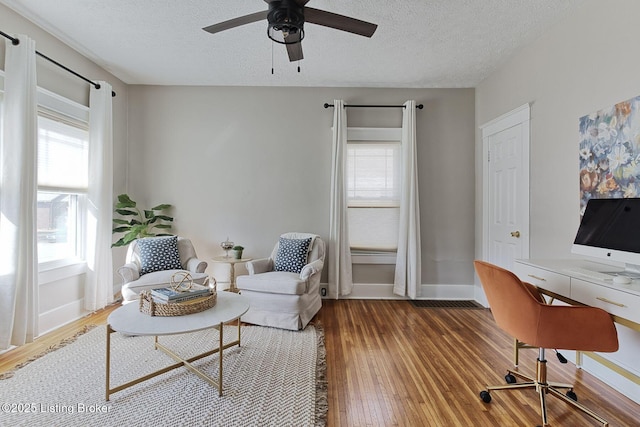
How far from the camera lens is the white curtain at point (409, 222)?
3.83m

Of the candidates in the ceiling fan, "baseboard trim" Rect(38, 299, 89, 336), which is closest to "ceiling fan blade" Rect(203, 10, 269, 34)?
the ceiling fan

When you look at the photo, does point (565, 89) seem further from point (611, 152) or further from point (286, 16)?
point (286, 16)

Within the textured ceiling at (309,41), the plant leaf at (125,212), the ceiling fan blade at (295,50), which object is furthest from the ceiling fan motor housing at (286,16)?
the plant leaf at (125,212)

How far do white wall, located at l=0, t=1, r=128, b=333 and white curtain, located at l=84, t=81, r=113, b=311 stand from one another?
0.11 metres

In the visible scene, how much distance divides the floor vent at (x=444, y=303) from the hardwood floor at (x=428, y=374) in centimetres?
34

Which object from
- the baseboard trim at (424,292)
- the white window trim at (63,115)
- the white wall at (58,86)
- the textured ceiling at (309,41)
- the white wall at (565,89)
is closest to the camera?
the white wall at (565,89)

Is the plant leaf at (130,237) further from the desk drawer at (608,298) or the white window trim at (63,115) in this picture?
the desk drawer at (608,298)

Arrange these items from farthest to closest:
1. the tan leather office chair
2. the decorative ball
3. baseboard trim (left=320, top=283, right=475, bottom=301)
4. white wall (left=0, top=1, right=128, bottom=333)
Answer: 1. baseboard trim (left=320, top=283, right=475, bottom=301)
2. white wall (left=0, top=1, right=128, bottom=333)
3. the decorative ball
4. the tan leather office chair

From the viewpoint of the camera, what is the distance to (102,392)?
191cm

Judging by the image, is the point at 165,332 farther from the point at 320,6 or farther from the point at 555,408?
the point at 320,6

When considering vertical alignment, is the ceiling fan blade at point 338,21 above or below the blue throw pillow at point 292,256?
above

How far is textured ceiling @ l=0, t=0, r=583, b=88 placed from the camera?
2443mm

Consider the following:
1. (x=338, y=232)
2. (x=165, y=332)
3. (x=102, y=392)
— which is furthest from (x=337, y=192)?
(x=102, y=392)

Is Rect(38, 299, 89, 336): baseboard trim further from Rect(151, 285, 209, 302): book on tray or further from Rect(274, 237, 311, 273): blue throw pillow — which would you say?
Rect(274, 237, 311, 273): blue throw pillow
